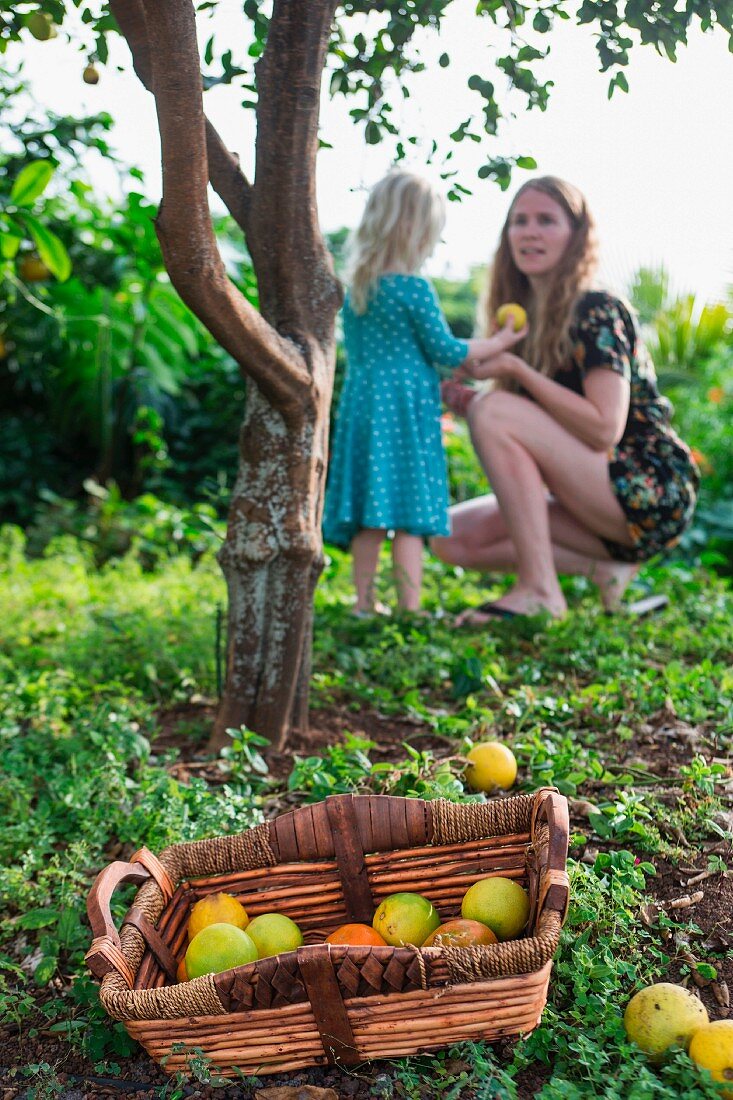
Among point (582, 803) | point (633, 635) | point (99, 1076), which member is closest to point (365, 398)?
point (633, 635)

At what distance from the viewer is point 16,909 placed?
2100 millimetres

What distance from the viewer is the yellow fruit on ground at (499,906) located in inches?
61.5

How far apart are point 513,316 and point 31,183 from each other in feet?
5.60

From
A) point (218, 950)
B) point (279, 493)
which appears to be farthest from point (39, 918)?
point (279, 493)

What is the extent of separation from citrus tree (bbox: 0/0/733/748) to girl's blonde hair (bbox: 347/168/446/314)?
0.79m

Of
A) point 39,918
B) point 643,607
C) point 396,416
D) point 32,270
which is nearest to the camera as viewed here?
point 39,918

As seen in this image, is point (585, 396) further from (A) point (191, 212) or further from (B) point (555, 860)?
(B) point (555, 860)

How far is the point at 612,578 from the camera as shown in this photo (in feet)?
12.9

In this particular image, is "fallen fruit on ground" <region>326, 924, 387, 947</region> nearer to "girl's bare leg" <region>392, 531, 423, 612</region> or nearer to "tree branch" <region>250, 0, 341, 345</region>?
"tree branch" <region>250, 0, 341, 345</region>

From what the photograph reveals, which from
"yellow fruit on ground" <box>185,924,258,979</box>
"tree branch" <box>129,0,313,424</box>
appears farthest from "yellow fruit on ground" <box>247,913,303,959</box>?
"tree branch" <box>129,0,313,424</box>

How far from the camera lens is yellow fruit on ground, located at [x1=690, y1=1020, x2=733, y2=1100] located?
1.30 metres

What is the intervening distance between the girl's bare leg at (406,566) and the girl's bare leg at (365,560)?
0.26 ft

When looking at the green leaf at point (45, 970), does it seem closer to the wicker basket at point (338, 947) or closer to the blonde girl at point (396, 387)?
the wicker basket at point (338, 947)

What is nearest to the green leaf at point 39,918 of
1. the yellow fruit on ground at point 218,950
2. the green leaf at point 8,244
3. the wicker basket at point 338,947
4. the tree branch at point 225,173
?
the wicker basket at point 338,947
